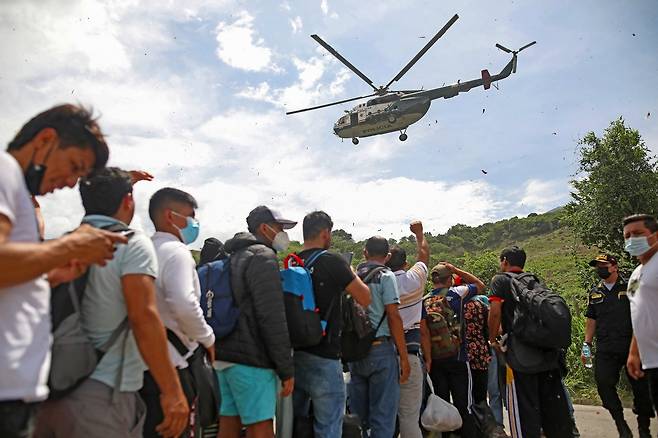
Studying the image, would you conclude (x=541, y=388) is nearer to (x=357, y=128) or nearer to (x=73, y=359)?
(x=73, y=359)

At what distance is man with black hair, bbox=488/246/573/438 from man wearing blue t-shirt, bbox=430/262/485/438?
1.38 ft

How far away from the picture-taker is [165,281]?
2443mm

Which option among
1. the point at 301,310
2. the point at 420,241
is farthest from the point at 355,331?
the point at 420,241

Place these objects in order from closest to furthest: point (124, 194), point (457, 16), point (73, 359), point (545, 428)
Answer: point (73, 359) < point (124, 194) < point (545, 428) < point (457, 16)

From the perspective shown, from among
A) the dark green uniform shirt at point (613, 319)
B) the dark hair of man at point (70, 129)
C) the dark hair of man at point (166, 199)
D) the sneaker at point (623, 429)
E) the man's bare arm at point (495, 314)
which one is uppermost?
the dark hair of man at point (70, 129)

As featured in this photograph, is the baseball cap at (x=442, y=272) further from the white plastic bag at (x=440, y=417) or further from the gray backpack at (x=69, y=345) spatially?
the gray backpack at (x=69, y=345)

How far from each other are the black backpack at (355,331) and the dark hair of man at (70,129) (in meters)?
2.37

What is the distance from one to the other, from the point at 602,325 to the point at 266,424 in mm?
4171

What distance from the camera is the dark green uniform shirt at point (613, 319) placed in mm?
5238

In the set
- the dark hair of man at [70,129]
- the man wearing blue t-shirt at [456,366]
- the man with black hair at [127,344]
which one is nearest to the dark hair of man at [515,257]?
the man wearing blue t-shirt at [456,366]

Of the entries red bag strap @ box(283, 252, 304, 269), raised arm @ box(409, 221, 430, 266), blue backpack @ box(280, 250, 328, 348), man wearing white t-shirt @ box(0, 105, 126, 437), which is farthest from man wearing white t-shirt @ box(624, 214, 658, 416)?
man wearing white t-shirt @ box(0, 105, 126, 437)

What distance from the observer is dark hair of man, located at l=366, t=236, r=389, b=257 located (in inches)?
173

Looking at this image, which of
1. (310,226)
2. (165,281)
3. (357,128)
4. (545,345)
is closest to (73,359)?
(165,281)

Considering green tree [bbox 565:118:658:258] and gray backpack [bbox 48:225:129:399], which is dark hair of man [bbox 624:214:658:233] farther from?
green tree [bbox 565:118:658:258]
